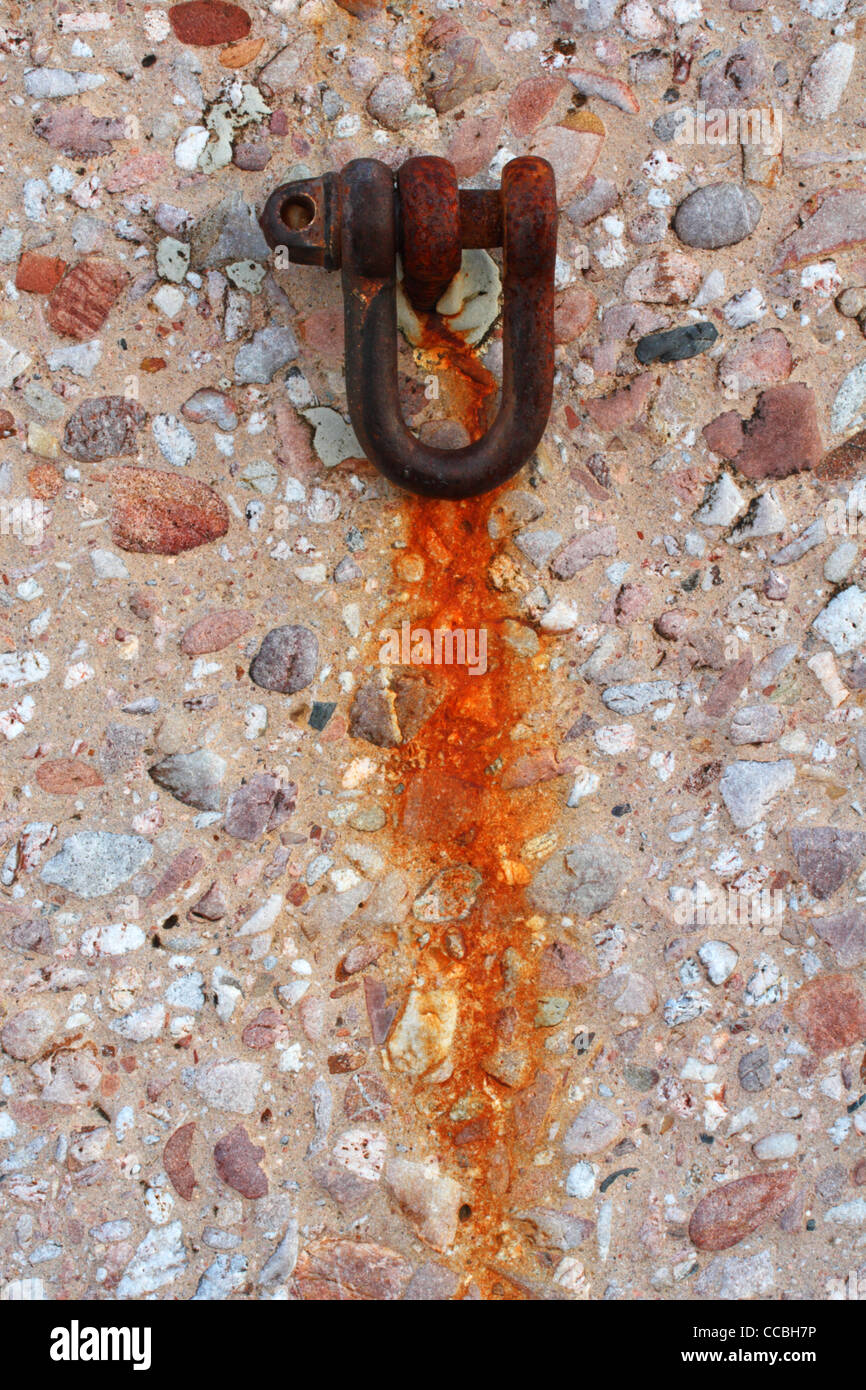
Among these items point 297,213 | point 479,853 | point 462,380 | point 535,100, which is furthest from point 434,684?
point 535,100

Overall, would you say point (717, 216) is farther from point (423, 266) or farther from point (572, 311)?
point (423, 266)

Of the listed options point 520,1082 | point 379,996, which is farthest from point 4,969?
point 520,1082

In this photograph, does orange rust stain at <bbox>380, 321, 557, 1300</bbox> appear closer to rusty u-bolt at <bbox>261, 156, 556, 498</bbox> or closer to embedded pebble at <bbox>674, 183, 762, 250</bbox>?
rusty u-bolt at <bbox>261, 156, 556, 498</bbox>

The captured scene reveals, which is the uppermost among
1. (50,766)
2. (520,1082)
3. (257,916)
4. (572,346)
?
(572,346)

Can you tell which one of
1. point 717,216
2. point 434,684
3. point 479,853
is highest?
point 717,216

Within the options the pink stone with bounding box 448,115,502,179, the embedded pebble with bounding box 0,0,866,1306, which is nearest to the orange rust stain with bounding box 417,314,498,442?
the embedded pebble with bounding box 0,0,866,1306

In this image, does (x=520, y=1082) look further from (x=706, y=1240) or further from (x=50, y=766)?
(x=50, y=766)
